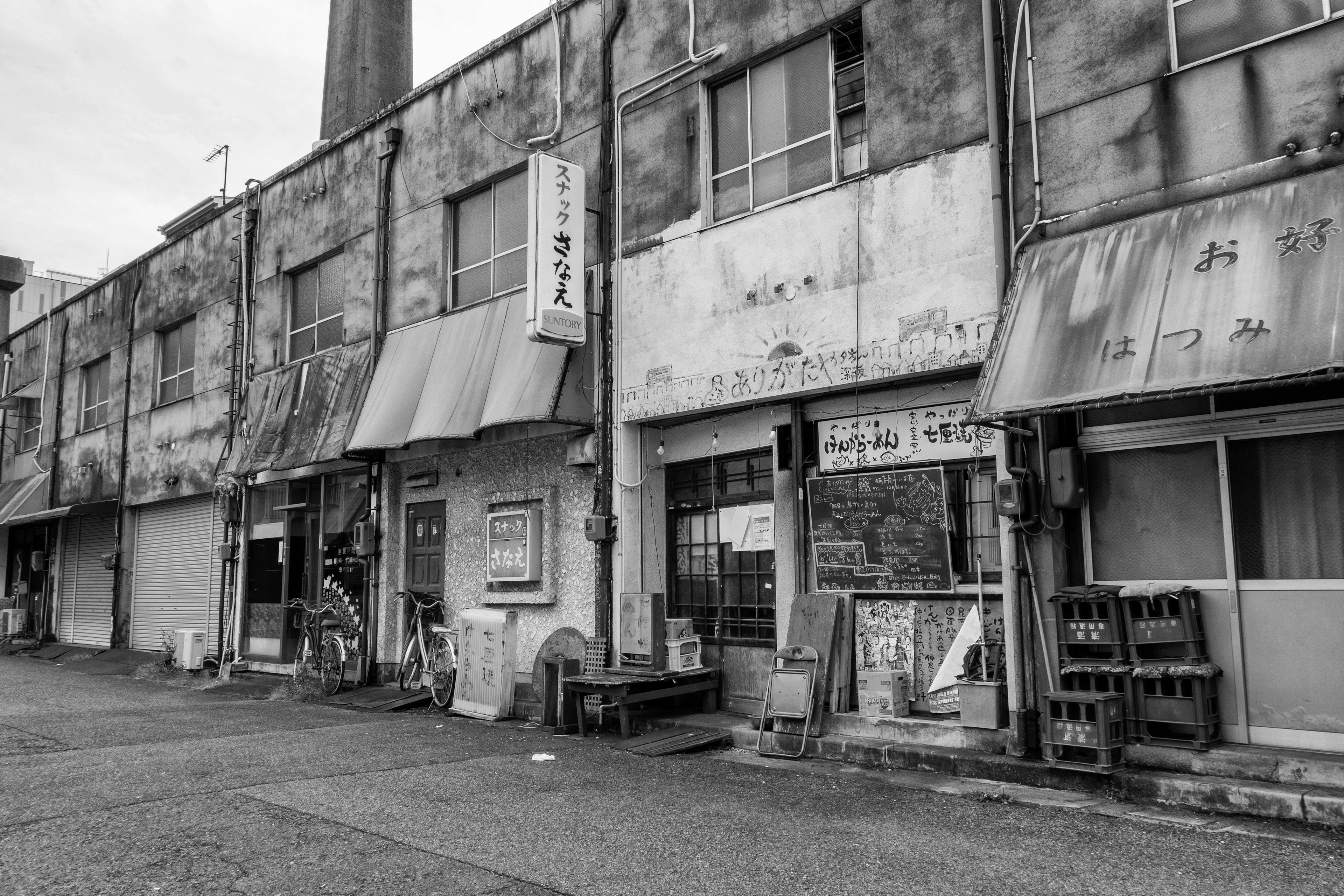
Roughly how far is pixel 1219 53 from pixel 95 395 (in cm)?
2544

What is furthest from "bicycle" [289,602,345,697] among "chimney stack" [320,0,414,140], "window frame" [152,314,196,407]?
"chimney stack" [320,0,414,140]

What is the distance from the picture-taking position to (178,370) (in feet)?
70.4

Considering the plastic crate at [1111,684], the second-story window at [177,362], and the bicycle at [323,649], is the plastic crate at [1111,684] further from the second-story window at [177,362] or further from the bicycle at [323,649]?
the second-story window at [177,362]

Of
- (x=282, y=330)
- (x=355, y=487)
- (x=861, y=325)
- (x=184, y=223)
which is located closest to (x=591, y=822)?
(x=861, y=325)

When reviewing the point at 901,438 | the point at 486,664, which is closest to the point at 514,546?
the point at 486,664

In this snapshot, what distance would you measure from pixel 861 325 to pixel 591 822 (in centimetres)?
515

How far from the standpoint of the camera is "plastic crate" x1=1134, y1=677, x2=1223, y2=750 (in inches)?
281

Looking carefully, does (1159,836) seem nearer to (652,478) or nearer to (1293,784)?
(1293,784)

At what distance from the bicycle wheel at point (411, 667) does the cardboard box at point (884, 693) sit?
7.19 meters

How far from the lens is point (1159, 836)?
6.20 m

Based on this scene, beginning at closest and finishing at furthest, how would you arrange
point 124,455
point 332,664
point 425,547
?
point 425,547 → point 332,664 → point 124,455

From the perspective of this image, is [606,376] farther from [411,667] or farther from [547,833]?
[547,833]

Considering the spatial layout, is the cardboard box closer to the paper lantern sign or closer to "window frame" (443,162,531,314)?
the paper lantern sign

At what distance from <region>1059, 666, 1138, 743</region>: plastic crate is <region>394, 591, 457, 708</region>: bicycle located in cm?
771
